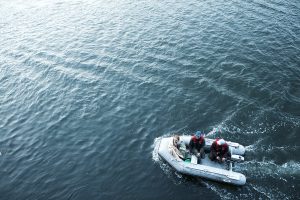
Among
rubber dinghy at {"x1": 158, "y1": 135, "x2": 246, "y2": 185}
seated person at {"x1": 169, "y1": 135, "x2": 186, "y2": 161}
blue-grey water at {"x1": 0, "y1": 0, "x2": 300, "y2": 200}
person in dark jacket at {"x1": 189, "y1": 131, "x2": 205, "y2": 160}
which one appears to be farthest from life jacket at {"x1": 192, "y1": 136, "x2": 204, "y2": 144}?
blue-grey water at {"x1": 0, "y1": 0, "x2": 300, "y2": 200}

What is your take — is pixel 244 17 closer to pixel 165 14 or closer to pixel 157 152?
pixel 165 14

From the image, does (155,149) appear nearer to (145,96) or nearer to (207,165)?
(207,165)

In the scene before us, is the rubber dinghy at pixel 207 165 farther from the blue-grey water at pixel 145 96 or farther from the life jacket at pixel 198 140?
the life jacket at pixel 198 140

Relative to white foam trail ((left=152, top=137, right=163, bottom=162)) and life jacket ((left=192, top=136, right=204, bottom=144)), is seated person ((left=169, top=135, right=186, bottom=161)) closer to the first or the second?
life jacket ((left=192, top=136, right=204, bottom=144))

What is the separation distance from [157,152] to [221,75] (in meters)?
11.0

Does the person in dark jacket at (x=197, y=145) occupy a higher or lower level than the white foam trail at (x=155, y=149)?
higher

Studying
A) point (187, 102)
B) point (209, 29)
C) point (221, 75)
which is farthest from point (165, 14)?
point (187, 102)

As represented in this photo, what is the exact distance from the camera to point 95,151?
25.5 meters

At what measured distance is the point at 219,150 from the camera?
22.6 meters

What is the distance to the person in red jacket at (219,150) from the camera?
22.4 metres

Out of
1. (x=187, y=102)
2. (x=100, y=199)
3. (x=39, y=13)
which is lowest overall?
(x=100, y=199)

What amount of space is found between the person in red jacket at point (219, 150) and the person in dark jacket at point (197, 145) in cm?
73

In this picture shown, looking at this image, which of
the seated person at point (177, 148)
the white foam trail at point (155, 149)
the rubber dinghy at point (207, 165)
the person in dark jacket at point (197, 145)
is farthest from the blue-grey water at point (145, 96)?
the person in dark jacket at point (197, 145)

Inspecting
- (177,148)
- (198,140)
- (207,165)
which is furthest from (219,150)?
(177,148)
